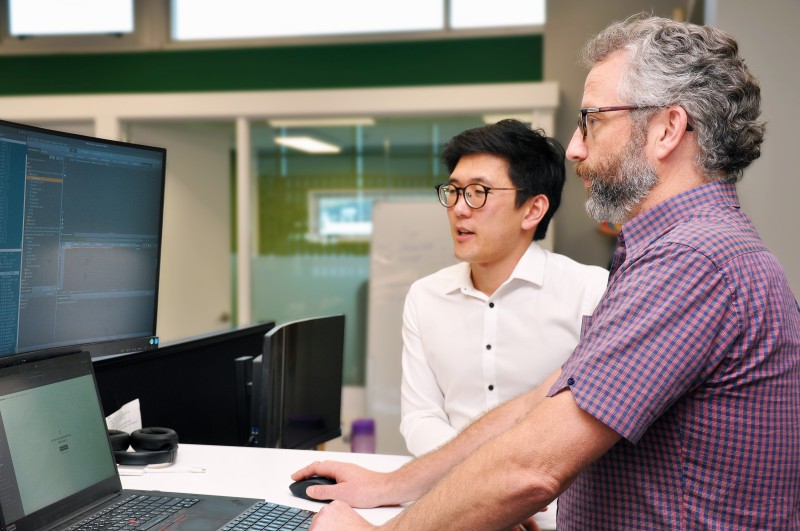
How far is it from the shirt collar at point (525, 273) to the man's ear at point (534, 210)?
0.06m

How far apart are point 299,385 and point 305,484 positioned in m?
→ 0.47

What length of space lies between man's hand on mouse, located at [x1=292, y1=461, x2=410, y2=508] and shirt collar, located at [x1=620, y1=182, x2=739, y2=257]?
58cm

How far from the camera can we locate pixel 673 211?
1151 mm

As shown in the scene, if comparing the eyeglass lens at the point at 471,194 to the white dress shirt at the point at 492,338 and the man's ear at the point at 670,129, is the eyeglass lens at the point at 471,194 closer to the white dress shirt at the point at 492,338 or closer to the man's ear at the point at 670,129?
the white dress shirt at the point at 492,338

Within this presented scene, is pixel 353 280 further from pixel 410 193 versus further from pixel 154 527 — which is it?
pixel 154 527

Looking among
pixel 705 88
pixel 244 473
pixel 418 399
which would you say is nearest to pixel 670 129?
pixel 705 88

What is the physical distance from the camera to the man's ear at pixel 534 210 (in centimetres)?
237

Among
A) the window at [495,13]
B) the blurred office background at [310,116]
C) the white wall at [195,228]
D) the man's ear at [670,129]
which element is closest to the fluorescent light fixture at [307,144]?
the blurred office background at [310,116]

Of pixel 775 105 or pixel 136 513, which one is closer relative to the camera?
pixel 136 513

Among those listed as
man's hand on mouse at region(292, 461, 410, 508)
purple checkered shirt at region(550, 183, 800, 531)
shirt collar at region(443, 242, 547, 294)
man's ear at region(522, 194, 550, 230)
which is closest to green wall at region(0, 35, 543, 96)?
man's ear at region(522, 194, 550, 230)

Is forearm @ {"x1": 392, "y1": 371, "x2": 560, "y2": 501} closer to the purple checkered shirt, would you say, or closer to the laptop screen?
the purple checkered shirt

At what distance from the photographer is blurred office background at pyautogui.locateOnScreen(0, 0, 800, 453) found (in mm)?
4621

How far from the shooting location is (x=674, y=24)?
124 centimetres

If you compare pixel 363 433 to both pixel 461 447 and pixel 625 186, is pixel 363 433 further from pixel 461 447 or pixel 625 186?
pixel 625 186
